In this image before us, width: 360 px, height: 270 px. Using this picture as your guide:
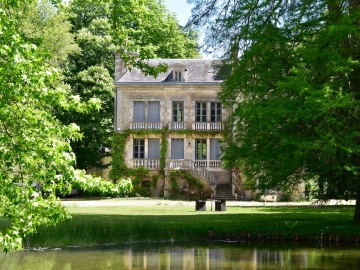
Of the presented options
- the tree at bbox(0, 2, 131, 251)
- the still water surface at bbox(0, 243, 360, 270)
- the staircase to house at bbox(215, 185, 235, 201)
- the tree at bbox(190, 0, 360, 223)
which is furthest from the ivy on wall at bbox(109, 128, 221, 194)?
the tree at bbox(0, 2, 131, 251)

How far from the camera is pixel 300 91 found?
14.6 metres

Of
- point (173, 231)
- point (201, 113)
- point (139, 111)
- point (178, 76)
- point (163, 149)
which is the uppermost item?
point (178, 76)

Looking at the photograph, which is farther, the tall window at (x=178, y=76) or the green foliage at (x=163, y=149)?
the tall window at (x=178, y=76)

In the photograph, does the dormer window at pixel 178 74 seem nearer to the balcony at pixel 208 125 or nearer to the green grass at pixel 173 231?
the balcony at pixel 208 125

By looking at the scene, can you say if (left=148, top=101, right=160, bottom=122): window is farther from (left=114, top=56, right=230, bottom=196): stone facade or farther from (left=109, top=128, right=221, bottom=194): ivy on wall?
(left=109, top=128, right=221, bottom=194): ivy on wall

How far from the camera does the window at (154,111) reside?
38.2 meters

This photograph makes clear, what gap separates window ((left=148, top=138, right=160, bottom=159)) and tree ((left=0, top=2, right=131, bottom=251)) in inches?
1181

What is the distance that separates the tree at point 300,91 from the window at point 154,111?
19.0 m

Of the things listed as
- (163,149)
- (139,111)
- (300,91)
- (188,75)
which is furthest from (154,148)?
(300,91)

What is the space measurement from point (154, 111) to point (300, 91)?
2393cm

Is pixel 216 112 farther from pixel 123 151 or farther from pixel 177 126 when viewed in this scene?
pixel 123 151

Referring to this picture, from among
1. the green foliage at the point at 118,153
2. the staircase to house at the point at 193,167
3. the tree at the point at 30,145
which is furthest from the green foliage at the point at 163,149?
the tree at the point at 30,145

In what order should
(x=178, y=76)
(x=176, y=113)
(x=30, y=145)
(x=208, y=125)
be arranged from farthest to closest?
(x=176, y=113), (x=178, y=76), (x=208, y=125), (x=30, y=145)

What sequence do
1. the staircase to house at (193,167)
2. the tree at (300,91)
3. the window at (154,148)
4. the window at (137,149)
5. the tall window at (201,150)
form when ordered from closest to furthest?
the tree at (300,91), the staircase to house at (193,167), the tall window at (201,150), the window at (154,148), the window at (137,149)
